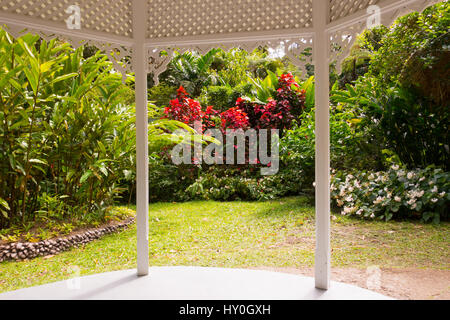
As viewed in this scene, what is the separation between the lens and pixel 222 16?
2822 millimetres

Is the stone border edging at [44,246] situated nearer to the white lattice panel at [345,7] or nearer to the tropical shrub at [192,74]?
the white lattice panel at [345,7]

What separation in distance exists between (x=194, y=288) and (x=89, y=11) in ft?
6.64

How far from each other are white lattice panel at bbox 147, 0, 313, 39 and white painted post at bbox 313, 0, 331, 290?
4.4 inches

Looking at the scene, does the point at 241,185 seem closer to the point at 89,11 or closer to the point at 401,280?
the point at 401,280

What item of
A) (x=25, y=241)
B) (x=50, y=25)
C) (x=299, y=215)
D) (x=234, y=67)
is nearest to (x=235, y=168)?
(x=299, y=215)

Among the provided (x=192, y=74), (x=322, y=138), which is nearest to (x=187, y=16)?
(x=322, y=138)

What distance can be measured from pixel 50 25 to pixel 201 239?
3.23 m

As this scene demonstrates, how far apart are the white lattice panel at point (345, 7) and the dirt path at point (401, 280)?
7.29 feet

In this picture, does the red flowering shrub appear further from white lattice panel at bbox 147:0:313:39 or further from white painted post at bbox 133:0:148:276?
white painted post at bbox 133:0:148:276

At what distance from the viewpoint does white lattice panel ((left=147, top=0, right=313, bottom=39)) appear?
2643 millimetres

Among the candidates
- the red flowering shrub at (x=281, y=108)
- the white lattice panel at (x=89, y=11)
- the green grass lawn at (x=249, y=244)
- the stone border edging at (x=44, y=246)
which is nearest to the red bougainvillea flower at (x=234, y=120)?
the red flowering shrub at (x=281, y=108)

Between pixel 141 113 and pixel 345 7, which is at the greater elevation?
pixel 345 7

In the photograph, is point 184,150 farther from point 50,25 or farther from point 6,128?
point 50,25

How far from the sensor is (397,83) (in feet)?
15.6
